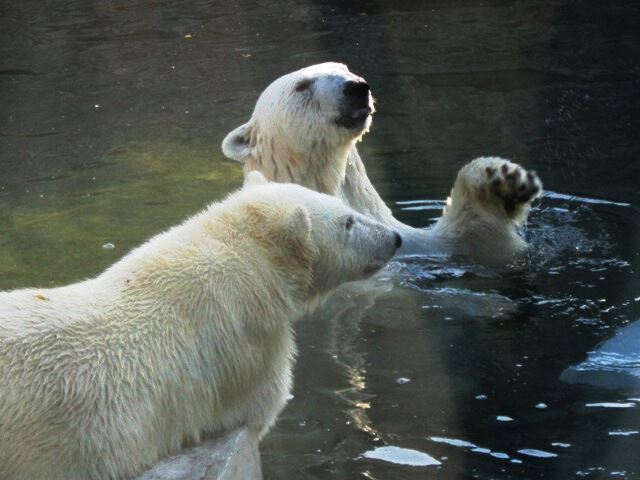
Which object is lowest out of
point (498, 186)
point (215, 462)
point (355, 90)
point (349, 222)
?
point (215, 462)

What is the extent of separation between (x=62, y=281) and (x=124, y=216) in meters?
1.07

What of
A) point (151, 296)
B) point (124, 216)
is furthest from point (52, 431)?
point (124, 216)

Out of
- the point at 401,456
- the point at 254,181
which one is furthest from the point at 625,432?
the point at 254,181

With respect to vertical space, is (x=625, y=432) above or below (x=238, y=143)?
below

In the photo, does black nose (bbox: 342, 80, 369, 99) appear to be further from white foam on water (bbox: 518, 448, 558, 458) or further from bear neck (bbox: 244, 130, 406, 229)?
white foam on water (bbox: 518, 448, 558, 458)

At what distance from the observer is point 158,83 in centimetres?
938

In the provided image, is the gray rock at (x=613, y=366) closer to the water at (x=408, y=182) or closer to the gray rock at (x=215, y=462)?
the water at (x=408, y=182)

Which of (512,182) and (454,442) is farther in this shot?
(512,182)

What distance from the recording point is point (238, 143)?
5.35 m

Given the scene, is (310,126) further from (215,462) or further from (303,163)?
(215,462)

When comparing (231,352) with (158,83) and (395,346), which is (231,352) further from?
(158,83)

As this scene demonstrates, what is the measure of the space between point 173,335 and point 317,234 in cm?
54

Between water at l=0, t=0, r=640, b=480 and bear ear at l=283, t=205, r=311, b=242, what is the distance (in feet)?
2.61

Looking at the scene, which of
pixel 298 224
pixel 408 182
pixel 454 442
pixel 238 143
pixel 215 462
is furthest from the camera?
pixel 408 182
